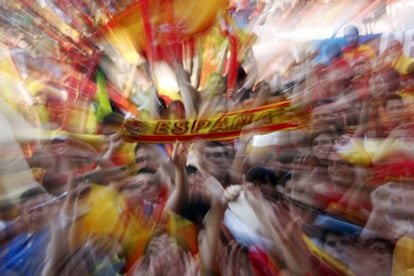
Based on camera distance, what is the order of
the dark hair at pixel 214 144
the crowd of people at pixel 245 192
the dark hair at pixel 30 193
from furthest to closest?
the dark hair at pixel 30 193 → the dark hair at pixel 214 144 → the crowd of people at pixel 245 192

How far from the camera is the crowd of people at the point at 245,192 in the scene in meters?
1.56

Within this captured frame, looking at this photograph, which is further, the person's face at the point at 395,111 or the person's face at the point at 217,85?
the person's face at the point at 217,85

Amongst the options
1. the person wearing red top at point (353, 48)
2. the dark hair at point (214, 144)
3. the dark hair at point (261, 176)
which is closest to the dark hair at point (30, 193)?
the dark hair at point (214, 144)

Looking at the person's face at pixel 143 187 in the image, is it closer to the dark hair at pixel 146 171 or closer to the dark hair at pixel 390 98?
the dark hair at pixel 146 171

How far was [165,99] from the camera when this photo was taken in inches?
74.6

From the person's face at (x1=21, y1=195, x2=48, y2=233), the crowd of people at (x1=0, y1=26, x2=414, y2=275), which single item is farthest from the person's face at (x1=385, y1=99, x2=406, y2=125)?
the person's face at (x1=21, y1=195, x2=48, y2=233)

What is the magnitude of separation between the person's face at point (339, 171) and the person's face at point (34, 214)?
111 cm

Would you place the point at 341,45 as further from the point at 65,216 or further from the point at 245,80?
the point at 65,216

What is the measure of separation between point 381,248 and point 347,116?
1.48 ft

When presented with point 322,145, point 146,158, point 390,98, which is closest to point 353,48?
point 390,98

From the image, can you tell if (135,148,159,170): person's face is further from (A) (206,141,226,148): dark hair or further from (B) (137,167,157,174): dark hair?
(A) (206,141,226,148): dark hair

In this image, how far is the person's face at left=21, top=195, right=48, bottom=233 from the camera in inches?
74.1

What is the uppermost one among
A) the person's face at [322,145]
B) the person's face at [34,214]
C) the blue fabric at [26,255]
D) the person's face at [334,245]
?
the person's face at [322,145]

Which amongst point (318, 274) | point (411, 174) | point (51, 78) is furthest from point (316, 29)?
point (51, 78)
